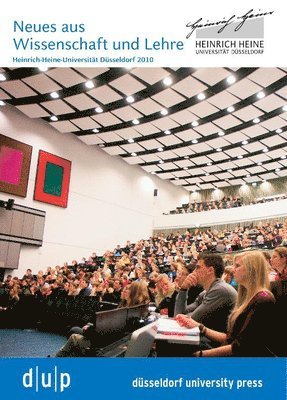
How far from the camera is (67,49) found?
7.94 feet

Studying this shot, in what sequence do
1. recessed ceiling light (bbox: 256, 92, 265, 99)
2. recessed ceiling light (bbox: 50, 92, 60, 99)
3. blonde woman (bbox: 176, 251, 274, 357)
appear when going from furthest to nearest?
recessed ceiling light (bbox: 50, 92, 60, 99) → recessed ceiling light (bbox: 256, 92, 265, 99) → blonde woman (bbox: 176, 251, 274, 357)

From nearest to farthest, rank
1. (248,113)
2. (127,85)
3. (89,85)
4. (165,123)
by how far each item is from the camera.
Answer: (89,85) → (127,85) → (248,113) → (165,123)

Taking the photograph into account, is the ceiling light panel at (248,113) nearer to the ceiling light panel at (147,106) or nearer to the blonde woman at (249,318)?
the ceiling light panel at (147,106)

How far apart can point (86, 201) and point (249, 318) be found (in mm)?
14566

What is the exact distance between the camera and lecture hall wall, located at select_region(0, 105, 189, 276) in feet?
44.5

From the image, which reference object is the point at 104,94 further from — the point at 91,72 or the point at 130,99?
the point at 91,72

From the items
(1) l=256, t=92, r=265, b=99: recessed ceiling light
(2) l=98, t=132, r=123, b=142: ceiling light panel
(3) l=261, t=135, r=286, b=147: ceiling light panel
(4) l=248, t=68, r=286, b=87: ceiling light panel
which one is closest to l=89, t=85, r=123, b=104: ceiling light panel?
(2) l=98, t=132, r=123, b=142: ceiling light panel

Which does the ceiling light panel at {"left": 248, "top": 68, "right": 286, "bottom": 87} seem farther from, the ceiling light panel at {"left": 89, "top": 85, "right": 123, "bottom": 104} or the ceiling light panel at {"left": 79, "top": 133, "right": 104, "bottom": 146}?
the ceiling light panel at {"left": 79, "top": 133, "right": 104, "bottom": 146}

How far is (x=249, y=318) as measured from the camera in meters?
1.68

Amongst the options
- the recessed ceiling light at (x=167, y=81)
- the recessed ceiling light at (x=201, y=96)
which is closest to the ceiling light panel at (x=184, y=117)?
the recessed ceiling light at (x=201, y=96)

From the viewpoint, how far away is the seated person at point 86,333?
2.77 meters

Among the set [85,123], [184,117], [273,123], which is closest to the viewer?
[184,117]
